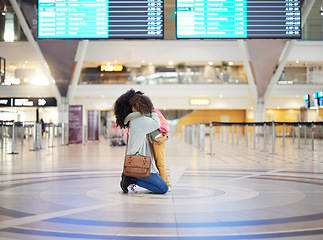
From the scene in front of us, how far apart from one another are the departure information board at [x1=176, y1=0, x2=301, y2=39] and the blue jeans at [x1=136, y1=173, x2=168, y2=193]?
6.94 metres

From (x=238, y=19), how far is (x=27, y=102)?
96.6ft

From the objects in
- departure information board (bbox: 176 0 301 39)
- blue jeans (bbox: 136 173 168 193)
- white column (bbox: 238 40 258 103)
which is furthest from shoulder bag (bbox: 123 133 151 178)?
white column (bbox: 238 40 258 103)

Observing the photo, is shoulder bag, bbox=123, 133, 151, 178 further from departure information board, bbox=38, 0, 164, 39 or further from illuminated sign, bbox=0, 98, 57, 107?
illuminated sign, bbox=0, 98, 57, 107

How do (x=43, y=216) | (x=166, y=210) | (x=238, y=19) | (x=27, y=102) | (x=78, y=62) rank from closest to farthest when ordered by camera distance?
(x=43, y=216) → (x=166, y=210) → (x=238, y=19) → (x=78, y=62) → (x=27, y=102)

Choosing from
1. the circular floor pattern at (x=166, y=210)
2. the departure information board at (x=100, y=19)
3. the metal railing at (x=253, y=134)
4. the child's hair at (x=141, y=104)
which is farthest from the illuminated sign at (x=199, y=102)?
the child's hair at (x=141, y=104)

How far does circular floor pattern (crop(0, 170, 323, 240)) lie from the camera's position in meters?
3.49

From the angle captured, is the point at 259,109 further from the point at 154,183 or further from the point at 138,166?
the point at 138,166

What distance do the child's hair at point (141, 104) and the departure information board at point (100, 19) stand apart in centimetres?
630

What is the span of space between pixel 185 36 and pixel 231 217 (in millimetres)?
8300

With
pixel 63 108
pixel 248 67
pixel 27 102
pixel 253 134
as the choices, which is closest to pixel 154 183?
pixel 253 134

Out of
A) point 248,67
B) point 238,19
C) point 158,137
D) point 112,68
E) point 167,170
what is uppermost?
point 112,68

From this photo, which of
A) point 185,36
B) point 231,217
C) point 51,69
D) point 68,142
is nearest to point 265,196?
point 231,217

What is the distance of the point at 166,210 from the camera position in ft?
14.5

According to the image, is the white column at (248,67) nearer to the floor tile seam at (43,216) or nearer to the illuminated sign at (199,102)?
the illuminated sign at (199,102)
